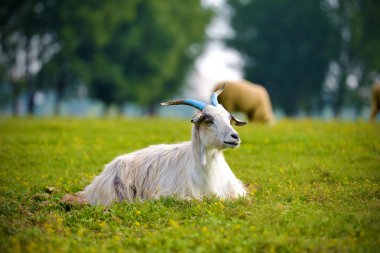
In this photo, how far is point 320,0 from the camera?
53.5 m

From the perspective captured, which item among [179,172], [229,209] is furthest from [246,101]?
[229,209]

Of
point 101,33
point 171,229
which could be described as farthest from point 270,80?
point 171,229

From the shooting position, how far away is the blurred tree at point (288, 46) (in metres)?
52.2

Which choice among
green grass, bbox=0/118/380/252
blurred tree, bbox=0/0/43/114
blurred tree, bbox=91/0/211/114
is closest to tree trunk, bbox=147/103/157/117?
blurred tree, bbox=91/0/211/114

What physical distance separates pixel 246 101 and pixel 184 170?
13.8 meters

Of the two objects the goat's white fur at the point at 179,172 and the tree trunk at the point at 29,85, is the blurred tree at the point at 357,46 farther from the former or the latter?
the goat's white fur at the point at 179,172

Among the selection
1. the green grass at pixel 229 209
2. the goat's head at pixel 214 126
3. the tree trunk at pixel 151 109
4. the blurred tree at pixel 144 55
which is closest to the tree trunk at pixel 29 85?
the blurred tree at pixel 144 55

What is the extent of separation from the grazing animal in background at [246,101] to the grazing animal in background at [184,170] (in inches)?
493

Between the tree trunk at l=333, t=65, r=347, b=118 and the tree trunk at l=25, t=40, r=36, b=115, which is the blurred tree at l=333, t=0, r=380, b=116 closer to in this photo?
the tree trunk at l=333, t=65, r=347, b=118

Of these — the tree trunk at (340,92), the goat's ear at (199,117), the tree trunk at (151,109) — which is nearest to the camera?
the goat's ear at (199,117)

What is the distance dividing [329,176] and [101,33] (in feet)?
110

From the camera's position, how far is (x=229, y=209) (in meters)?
8.12

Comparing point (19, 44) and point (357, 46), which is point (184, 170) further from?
point (357, 46)

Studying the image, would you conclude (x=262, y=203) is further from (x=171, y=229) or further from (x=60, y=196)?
(x=60, y=196)
